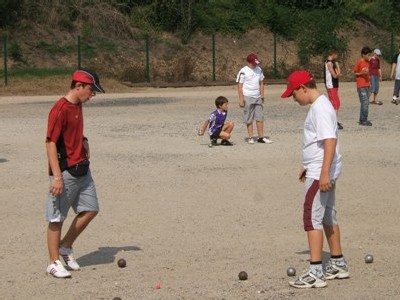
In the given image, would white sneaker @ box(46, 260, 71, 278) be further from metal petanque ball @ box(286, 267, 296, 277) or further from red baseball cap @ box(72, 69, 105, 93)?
metal petanque ball @ box(286, 267, 296, 277)

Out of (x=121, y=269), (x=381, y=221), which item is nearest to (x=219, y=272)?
(x=121, y=269)

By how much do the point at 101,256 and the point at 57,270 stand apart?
84cm

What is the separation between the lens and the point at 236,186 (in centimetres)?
1241

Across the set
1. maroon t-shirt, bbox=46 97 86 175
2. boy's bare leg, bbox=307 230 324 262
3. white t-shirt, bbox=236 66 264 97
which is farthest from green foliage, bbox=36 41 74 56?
boy's bare leg, bbox=307 230 324 262

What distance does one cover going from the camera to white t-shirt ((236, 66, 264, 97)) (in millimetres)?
16906

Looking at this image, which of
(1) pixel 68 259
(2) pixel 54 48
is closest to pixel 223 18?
(2) pixel 54 48

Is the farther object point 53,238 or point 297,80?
point 53,238

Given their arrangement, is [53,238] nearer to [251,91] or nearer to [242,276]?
[242,276]

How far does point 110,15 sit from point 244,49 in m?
6.31

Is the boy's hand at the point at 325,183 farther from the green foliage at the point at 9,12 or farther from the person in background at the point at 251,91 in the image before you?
the green foliage at the point at 9,12

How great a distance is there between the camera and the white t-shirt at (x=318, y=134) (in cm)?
754

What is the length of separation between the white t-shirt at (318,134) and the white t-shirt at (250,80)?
30.1ft

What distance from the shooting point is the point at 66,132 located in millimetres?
8008

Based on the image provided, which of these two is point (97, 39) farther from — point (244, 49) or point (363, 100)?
point (363, 100)
